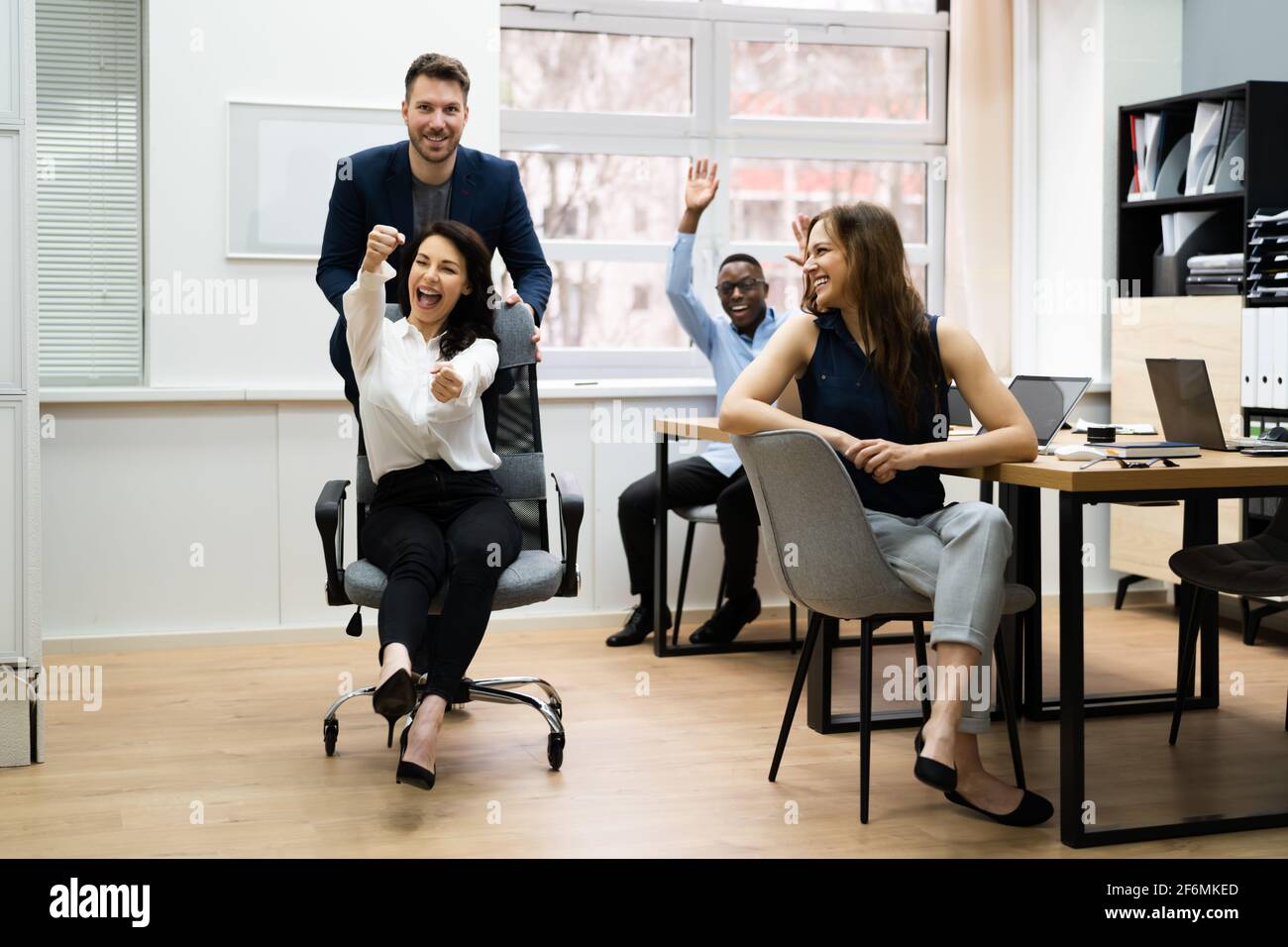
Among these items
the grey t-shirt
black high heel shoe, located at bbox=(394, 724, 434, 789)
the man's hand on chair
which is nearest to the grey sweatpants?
black high heel shoe, located at bbox=(394, 724, 434, 789)

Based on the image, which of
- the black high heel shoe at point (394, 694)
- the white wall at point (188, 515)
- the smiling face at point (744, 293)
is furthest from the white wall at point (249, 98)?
the black high heel shoe at point (394, 694)

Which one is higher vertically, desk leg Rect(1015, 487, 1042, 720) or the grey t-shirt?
the grey t-shirt

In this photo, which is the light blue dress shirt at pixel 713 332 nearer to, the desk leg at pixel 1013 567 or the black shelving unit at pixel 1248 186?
the desk leg at pixel 1013 567

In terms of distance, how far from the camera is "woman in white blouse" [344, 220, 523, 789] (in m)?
2.88

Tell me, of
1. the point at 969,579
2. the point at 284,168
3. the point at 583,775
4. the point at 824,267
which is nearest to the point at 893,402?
the point at 824,267

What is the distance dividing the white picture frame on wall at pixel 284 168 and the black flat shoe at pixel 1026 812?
2853mm

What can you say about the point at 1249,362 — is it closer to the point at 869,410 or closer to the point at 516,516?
the point at 869,410

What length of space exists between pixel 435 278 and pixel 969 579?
4.58 feet

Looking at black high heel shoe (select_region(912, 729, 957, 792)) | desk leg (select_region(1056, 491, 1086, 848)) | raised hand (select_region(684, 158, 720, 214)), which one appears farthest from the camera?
raised hand (select_region(684, 158, 720, 214))

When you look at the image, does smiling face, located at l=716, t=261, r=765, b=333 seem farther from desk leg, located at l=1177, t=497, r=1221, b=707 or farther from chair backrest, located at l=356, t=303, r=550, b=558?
desk leg, located at l=1177, t=497, r=1221, b=707

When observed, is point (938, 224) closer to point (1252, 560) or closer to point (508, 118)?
point (508, 118)

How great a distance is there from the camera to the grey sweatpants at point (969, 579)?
2494 millimetres

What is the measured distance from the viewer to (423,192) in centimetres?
350

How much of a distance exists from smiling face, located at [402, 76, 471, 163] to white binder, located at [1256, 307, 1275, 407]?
2594mm
